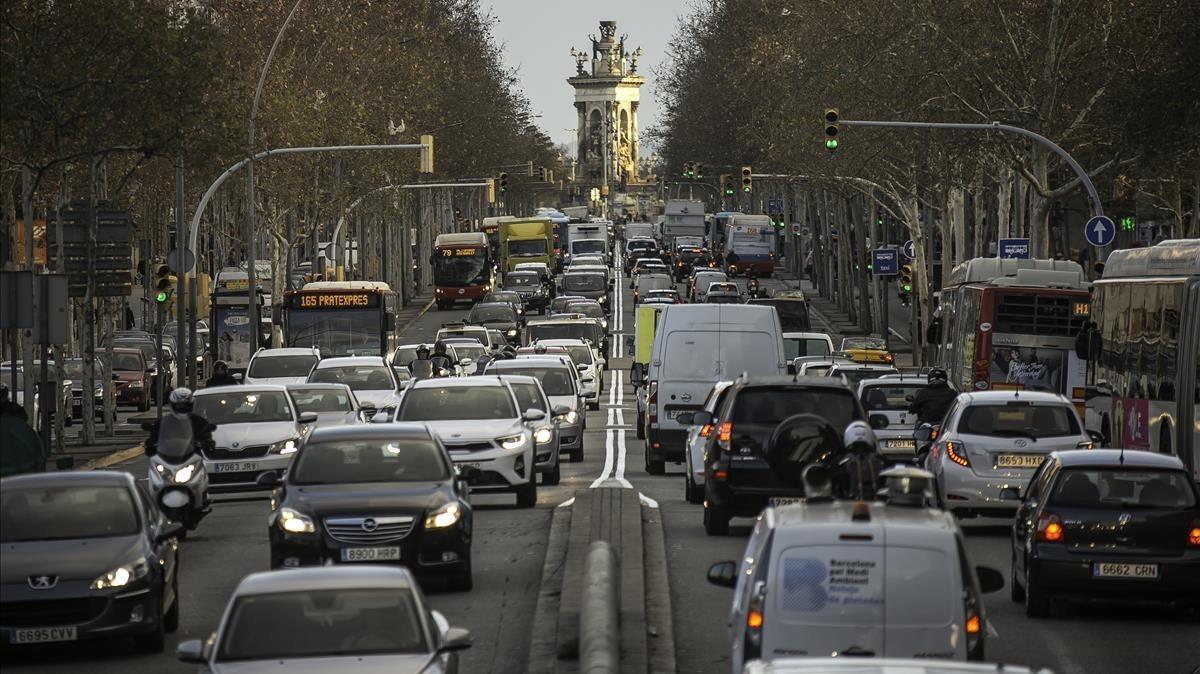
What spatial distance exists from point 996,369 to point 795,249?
89.5 m

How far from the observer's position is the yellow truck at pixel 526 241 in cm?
10550

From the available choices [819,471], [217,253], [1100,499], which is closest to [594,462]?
[1100,499]

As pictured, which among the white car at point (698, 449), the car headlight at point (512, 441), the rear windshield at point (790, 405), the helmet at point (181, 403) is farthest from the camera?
the car headlight at point (512, 441)

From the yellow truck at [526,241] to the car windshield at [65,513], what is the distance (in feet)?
295

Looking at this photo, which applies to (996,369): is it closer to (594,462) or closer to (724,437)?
(594,462)

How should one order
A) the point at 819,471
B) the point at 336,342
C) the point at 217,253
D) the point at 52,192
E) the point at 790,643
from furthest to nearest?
the point at 217,253
the point at 52,192
the point at 336,342
the point at 819,471
the point at 790,643

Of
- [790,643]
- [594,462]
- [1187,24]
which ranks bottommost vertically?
[594,462]

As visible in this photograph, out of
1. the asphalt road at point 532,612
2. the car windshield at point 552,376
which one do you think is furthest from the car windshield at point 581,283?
the asphalt road at point 532,612

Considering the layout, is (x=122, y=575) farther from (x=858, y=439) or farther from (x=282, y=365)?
(x=282, y=365)

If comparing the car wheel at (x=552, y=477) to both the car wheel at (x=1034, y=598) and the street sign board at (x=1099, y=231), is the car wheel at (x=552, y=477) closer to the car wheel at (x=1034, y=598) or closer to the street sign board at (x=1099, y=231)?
the car wheel at (x=1034, y=598)

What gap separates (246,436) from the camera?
86.9 ft

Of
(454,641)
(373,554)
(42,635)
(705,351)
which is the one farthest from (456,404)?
(454,641)

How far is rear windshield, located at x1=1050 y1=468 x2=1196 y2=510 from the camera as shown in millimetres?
16562

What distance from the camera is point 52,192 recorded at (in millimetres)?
52750
